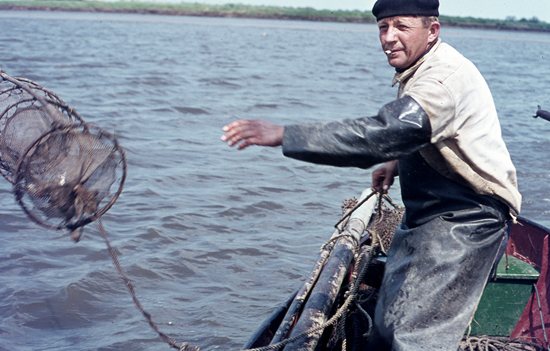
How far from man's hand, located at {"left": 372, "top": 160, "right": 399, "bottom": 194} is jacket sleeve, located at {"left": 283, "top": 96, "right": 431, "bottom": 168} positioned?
3.50ft

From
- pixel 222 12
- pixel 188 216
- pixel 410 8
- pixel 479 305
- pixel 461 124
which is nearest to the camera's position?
pixel 461 124

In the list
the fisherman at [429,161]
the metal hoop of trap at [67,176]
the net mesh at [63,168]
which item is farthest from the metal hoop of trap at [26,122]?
the fisherman at [429,161]

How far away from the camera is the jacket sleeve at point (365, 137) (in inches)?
76.5

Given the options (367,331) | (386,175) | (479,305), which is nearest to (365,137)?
(386,175)

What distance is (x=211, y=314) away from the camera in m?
5.02

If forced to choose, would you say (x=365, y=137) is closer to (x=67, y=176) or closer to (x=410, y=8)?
(x=410, y=8)

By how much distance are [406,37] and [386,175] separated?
3.43ft

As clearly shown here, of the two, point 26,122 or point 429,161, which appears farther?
point 26,122

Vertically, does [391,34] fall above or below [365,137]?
above

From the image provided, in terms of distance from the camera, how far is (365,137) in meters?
1.96

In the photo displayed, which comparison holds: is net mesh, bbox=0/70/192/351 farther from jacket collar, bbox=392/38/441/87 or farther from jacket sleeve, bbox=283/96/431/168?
jacket collar, bbox=392/38/441/87

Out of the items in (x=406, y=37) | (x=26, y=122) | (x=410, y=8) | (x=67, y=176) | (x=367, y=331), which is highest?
(x=410, y=8)

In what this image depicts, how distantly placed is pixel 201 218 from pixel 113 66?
1244 centimetres

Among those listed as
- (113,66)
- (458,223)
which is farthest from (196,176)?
(113,66)
